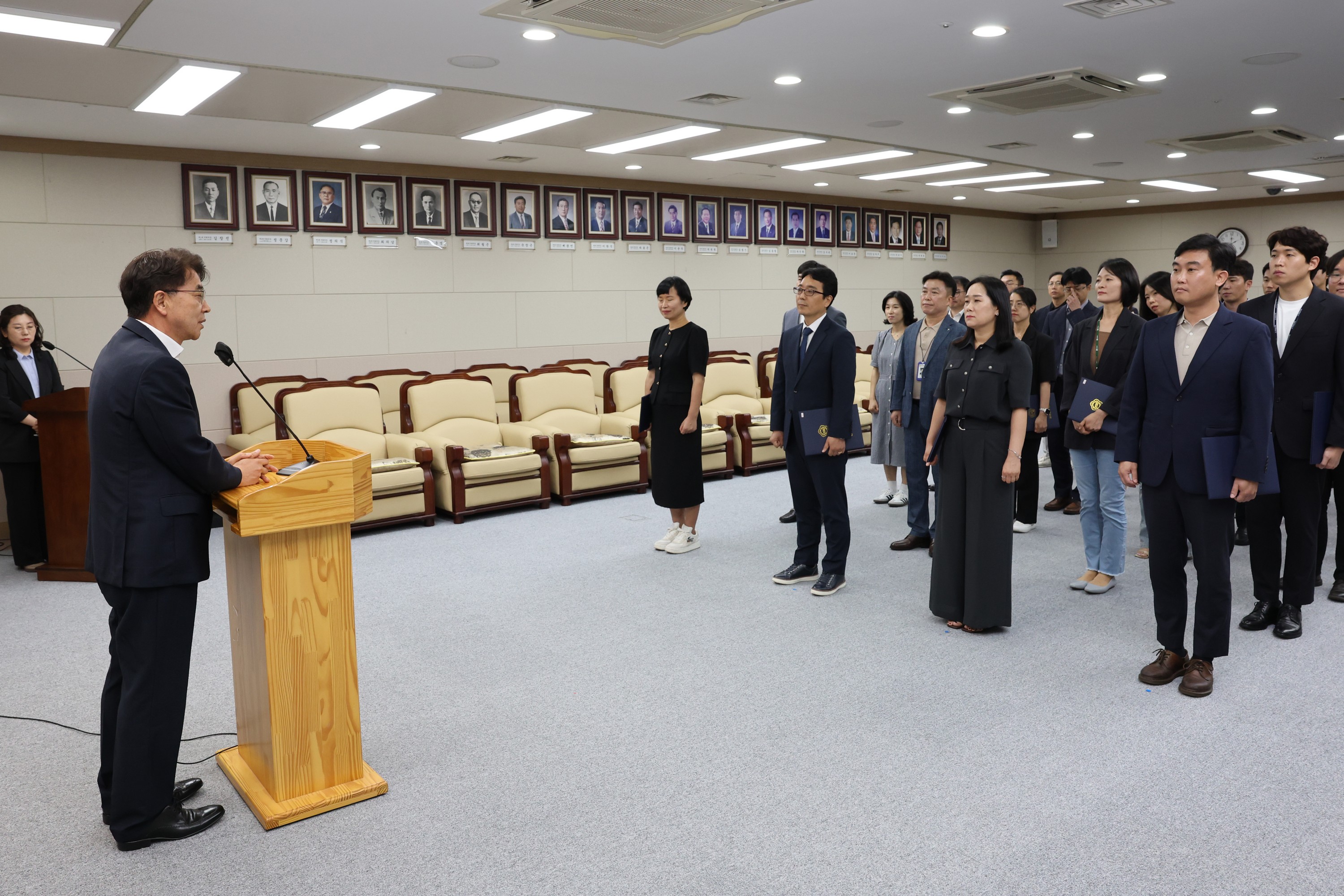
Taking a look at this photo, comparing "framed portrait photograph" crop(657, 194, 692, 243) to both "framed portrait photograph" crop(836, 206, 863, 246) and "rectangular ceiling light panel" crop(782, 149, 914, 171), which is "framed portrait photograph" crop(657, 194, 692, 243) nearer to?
"rectangular ceiling light panel" crop(782, 149, 914, 171)

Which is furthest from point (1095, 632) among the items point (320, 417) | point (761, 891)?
point (320, 417)

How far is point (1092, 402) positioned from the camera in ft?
16.4

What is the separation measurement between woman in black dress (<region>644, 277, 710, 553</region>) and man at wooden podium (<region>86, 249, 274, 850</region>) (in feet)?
10.9

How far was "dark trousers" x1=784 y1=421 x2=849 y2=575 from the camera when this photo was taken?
202 inches

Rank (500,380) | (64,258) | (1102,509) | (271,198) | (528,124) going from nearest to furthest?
(1102,509)
(528,124)
(64,258)
(271,198)
(500,380)

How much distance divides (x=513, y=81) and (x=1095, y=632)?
4373mm

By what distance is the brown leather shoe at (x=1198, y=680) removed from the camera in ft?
12.2

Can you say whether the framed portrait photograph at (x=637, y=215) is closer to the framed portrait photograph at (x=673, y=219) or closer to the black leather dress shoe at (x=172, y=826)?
the framed portrait photograph at (x=673, y=219)

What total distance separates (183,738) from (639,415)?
530cm

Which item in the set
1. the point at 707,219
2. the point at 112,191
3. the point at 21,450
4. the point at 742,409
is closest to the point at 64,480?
the point at 21,450

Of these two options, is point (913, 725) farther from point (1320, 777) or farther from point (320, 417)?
point (320, 417)

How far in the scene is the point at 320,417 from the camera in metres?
7.41

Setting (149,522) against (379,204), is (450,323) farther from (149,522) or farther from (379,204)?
(149,522)

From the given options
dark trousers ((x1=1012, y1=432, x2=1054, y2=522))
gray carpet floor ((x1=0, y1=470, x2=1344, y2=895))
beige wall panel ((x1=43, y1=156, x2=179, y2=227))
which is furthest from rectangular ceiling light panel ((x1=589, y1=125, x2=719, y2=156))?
gray carpet floor ((x1=0, y1=470, x2=1344, y2=895))
